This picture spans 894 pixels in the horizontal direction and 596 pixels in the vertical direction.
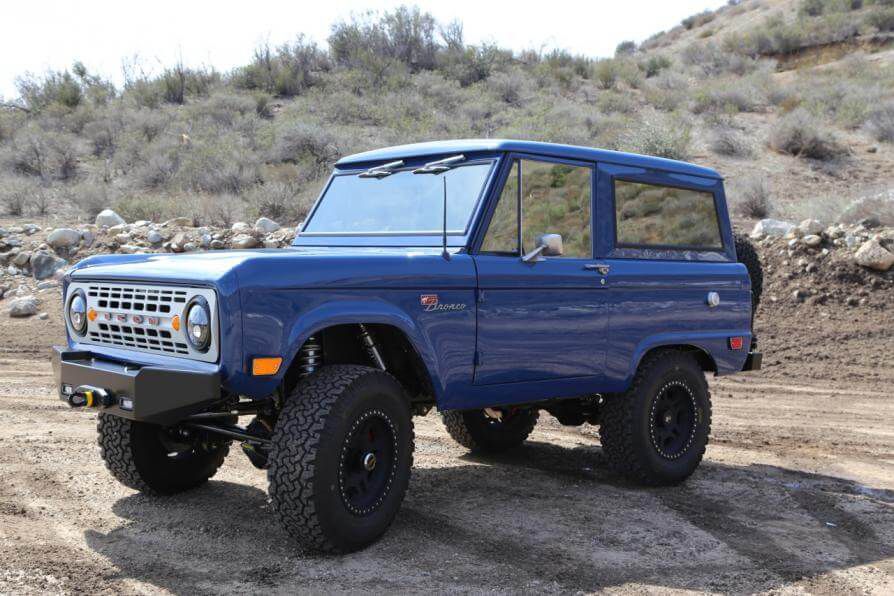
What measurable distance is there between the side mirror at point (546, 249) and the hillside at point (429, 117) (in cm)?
1142

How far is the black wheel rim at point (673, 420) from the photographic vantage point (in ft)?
19.8

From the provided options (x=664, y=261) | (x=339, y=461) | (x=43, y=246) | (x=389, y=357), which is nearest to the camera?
(x=339, y=461)

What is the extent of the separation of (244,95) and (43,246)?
12480 mm

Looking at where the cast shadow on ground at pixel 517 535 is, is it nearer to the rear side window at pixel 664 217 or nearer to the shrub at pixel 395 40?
the rear side window at pixel 664 217

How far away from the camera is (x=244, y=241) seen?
14594mm

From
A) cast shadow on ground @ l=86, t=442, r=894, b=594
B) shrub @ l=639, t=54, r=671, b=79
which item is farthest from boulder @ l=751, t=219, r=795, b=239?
shrub @ l=639, t=54, r=671, b=79

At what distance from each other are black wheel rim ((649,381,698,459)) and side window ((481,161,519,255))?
1.63m

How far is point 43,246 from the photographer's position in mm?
15328

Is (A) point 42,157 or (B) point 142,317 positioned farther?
(A) point 42,157

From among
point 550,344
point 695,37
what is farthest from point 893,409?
point 695,37

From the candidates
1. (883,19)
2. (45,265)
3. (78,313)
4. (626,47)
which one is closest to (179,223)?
(45,265)

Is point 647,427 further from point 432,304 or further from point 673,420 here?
Answer: point 432,304

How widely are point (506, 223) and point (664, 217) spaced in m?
1.55

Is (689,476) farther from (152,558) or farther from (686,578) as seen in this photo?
(152,558)
